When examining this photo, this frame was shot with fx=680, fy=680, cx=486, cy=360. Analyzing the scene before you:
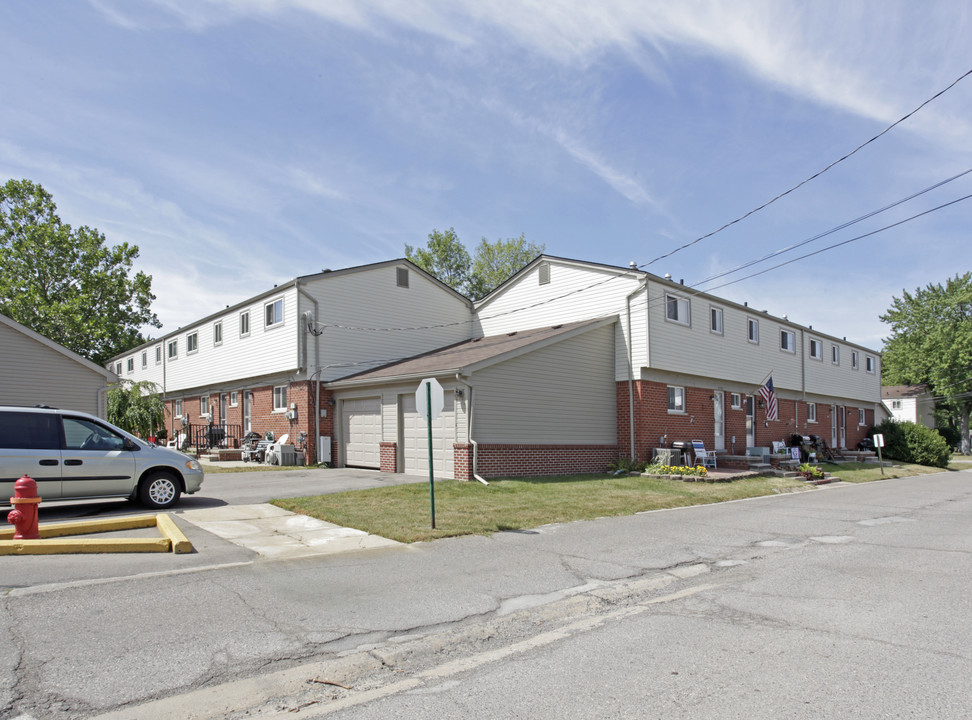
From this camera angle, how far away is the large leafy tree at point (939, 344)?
5434 centimetres

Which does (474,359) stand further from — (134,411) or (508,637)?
(134,411)

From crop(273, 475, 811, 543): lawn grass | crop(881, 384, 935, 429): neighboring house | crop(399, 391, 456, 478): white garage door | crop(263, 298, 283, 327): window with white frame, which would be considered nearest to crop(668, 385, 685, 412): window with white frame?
Answer: crop(273, 475, 811, 543): lawn grass

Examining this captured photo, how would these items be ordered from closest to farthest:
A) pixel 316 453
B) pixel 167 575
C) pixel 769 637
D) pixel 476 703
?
pixel 476 703, pixel 769 637, pixel 167 575, pixel 316 453

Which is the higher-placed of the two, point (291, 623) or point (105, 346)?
point (105, 346)

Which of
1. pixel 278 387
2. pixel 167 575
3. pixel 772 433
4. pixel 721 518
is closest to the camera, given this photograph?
pixel 167 575

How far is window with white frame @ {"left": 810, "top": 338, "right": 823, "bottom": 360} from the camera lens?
32250 mm

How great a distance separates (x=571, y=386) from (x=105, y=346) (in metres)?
38.7

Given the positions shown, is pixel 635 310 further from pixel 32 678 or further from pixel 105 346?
pixel 105 346

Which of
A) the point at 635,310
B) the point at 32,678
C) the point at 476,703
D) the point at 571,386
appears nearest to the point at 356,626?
the point at 476,703

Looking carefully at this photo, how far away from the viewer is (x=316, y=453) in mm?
22984

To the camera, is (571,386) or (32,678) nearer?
(32,678)

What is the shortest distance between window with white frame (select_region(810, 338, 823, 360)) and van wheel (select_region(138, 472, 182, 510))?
2892 cm

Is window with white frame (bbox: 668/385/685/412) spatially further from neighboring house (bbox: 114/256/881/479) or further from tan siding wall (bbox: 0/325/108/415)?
tan siding wall (bbox: 0/325/108/415)

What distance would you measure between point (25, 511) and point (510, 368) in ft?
40.6
